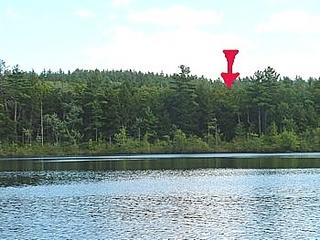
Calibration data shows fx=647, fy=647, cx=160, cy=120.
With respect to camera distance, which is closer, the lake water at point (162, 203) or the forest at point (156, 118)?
the lake water at point (162, 203)

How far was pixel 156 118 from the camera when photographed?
363 feet

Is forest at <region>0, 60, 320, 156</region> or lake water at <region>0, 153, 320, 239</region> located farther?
forest at <region>0, 60, 320, 156</region>

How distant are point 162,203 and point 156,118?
69.9 m

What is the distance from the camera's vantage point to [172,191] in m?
48.3

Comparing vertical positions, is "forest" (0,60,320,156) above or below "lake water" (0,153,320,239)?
above

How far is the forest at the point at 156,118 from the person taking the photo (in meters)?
105

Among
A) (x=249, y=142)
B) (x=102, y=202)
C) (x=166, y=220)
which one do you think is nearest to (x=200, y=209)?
(x=166, y=220)

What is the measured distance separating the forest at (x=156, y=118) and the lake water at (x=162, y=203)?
3727 cm

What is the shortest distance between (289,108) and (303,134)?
24.9ft

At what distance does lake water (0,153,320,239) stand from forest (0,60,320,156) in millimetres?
37269

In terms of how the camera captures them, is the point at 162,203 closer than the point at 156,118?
Yes

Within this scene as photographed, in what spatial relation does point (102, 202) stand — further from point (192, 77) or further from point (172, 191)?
point (192, 77)

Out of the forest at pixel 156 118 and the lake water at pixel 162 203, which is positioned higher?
the forest at pixel 156 118

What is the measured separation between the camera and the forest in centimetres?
10506
